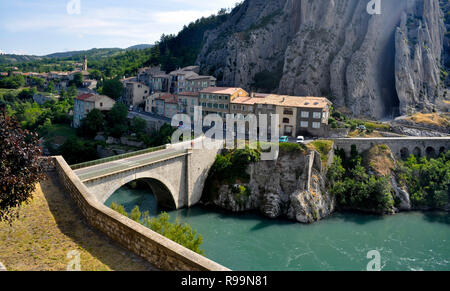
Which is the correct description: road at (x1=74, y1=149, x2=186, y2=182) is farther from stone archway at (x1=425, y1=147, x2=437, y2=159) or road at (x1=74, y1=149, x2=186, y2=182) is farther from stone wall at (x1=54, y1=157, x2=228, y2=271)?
stone archway at (x1=425, y1=147, x2=437, y2=159)

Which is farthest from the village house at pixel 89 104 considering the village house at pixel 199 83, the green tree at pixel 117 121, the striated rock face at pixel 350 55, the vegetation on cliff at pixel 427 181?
the vegetation on cliff at pixel 427 181

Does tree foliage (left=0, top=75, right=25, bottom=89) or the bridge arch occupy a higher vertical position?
tree foliage (left=0, top=75, right=25, bottom=89)

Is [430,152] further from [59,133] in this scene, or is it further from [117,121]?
[59,133]

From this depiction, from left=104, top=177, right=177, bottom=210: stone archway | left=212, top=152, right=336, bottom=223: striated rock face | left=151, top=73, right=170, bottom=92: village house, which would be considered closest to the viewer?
left=104, top=177, right=177, bottom=210: stone archway

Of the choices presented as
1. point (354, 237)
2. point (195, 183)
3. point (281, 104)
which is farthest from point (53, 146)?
point (354, 237)

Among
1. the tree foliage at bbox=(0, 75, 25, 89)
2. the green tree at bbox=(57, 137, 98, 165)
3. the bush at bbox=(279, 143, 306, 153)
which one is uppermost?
the tree foliage at bbox=(0, 75, 25, 89)

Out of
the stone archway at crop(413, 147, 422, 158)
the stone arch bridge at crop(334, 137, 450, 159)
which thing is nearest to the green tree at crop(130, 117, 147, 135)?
the stone arch bridge at crop(334, 137, 450, 159)

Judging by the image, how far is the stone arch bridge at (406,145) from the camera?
130 ft

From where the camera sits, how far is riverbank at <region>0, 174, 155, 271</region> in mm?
8547

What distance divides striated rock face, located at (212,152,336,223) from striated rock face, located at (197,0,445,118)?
813 inches

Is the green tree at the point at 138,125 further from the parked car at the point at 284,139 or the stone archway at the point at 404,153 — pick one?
the stone archway at the point at 404,153
